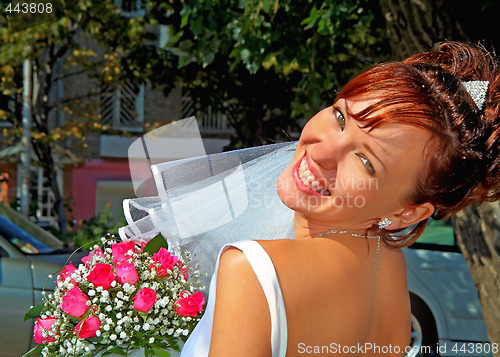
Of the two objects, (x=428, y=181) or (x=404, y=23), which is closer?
(x=428, y=181)

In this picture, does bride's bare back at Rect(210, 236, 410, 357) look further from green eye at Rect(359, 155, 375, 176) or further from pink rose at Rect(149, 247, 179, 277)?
pink rose at Rect(149, 247, 179, 277)

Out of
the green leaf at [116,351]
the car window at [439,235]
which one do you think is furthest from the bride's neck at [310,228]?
the car window at [439,235]

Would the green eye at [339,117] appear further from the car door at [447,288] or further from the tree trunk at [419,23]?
the car door at [447,288]

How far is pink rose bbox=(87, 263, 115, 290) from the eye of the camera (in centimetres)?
182

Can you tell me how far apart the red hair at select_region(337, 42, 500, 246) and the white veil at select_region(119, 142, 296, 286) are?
487 millimetres

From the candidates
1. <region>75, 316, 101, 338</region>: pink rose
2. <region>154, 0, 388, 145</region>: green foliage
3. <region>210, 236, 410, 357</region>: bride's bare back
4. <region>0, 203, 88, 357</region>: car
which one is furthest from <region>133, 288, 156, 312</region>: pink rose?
<region>154, 0, 388, 145</region>: green foliage

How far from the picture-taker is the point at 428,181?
157 centimetres

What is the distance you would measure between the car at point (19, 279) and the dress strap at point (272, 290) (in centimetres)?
376

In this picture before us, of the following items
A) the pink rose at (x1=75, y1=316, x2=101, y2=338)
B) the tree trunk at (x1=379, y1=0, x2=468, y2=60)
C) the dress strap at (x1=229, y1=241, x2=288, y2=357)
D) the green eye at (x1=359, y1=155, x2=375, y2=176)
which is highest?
the tree trunk at (x1=379, y1=0, x2=468, y2=60)

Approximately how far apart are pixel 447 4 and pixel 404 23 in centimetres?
34

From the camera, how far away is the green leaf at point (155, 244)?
6.42ft

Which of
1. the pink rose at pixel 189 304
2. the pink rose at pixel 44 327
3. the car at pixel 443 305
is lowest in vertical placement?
the car at pixel 443 305

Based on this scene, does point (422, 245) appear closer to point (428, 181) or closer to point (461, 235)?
point (461, 235)

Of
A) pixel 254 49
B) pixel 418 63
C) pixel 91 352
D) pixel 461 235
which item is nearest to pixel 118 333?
pixel 91 352
